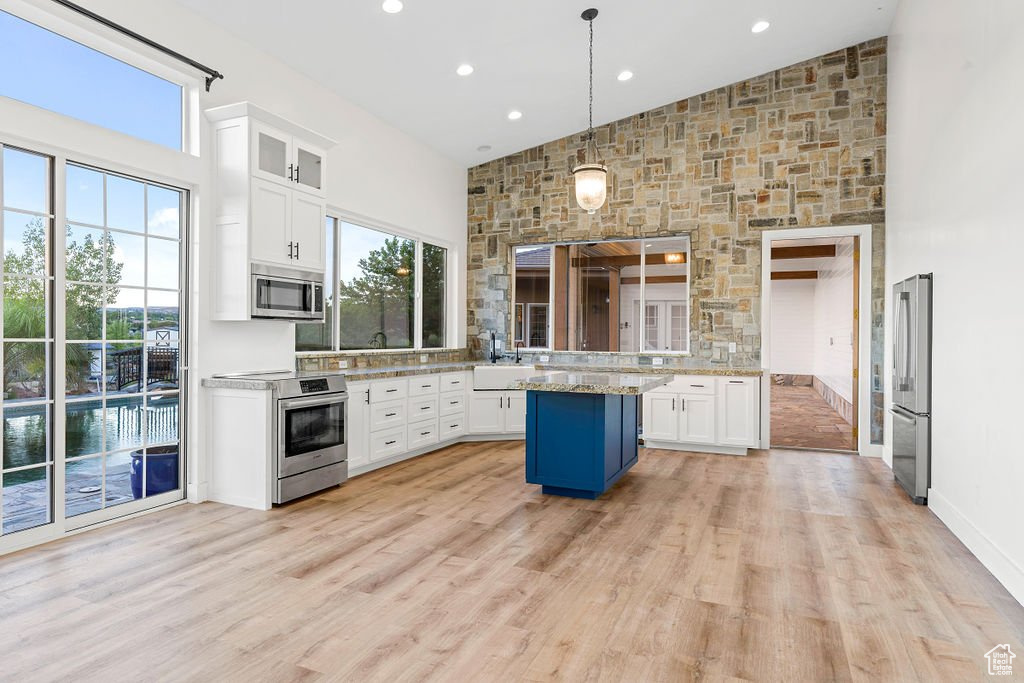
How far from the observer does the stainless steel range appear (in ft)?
13.1

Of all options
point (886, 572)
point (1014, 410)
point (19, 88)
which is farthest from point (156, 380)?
point (1014, 410)

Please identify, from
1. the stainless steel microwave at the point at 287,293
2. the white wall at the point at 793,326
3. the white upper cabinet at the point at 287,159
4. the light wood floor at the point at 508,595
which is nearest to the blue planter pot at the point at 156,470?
the light wood floor at the point at 508,595

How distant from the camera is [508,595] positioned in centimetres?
274

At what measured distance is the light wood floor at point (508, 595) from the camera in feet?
7.13

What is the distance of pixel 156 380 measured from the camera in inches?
156

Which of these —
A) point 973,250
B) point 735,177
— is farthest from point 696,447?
point 973,250

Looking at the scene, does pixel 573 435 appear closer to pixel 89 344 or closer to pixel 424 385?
pixel 424 385

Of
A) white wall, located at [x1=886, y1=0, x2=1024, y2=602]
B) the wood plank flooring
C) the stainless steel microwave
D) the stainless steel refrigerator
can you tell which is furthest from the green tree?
the wood plank flooring

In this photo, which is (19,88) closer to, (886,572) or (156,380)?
(156,380)

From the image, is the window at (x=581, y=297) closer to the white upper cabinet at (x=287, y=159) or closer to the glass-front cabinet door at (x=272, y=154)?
the white upper cabinet at (x=287, y=159)

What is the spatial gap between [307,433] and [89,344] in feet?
4.71

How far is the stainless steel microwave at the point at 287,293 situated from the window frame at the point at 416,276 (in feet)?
2.10

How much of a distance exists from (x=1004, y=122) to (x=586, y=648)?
3.29 m

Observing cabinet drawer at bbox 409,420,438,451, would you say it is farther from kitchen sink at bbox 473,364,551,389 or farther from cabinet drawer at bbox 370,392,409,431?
kitchen sink at bbox 473,364,551,389
